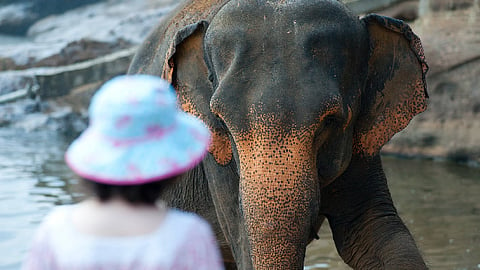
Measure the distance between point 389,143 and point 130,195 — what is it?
311 inches

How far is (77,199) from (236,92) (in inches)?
170

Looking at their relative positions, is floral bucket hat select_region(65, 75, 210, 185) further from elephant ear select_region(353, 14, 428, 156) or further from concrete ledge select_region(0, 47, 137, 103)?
concrete ledge select_region(0, 47, 137, 103)

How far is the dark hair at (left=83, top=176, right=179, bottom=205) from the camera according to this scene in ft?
4.72

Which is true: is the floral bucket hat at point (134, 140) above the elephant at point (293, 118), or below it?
above

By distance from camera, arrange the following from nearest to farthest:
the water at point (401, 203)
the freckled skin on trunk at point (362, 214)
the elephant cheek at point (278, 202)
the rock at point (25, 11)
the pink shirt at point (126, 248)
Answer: the pink shirt at point (126, 248) → the elephant cheek at point (278, 202) → the freckled skin on trunk at point (362, 214) → the water at point (401, 203) → the rock at point (25, 11)

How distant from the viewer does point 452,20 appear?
871cm

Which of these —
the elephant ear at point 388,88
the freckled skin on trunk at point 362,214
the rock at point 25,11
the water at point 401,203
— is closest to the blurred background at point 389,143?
the water at point 401,203

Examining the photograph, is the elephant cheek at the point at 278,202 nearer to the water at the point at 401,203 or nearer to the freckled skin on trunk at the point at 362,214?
the freckled skin on trunk at the point at 362,214

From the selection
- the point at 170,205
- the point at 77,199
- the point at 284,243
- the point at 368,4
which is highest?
the point at 284,243

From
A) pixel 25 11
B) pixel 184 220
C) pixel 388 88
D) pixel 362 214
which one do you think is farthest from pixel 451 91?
pixel 25 11

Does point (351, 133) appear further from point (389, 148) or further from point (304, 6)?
point (389, 148)

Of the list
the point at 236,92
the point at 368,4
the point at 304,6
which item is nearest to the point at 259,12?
the point at 304,6

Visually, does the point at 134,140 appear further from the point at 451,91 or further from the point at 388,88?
the point at 451,91

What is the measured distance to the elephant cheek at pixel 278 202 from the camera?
103 inches
